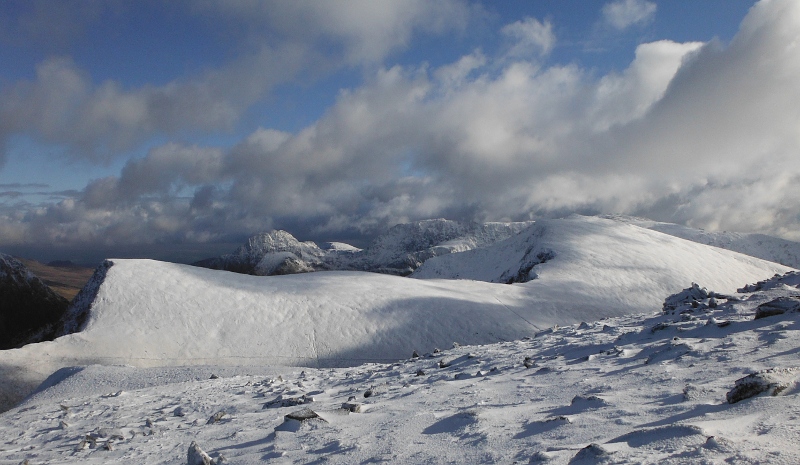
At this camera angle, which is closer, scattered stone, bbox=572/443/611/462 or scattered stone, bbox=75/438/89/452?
scattered stone, bbox=572/443/611/462

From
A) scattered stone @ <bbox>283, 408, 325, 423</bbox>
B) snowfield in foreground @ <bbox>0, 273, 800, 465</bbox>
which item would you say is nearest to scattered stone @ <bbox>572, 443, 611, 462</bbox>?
snowfield in foreground @ <bbox>0, 273, 800, 465</bbox>

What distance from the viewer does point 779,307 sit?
33.8 feet

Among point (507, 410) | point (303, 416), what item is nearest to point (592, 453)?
point (507, 410)

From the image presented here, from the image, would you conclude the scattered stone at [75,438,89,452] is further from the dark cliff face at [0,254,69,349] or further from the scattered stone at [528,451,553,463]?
the dark cliff face at [0,254,69,349]

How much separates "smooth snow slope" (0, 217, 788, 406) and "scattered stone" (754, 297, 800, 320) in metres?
19.5

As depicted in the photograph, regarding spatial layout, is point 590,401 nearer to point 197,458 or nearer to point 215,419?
point 197,458

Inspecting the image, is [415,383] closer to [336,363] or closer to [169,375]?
[169,375]

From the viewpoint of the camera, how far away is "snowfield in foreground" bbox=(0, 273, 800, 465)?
14.8 ft

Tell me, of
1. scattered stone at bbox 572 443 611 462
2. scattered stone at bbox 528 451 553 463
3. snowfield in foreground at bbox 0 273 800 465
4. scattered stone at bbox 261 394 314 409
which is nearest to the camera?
scattered stone at bbox 572 443 611 462

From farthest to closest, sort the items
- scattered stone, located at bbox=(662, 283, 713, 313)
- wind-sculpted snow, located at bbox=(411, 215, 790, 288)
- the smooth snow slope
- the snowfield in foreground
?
wind-sculpted snow, located at bbox=(411, 215, 790, 288), the smooth snow slope, scattered stone, located at bbox=(662, 283, 713, 313), the snowfield in foreground

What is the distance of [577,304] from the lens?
38.2 meters

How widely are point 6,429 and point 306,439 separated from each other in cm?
926

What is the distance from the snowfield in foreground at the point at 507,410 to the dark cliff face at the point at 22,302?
134 ft

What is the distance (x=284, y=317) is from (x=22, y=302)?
35.4 meters
